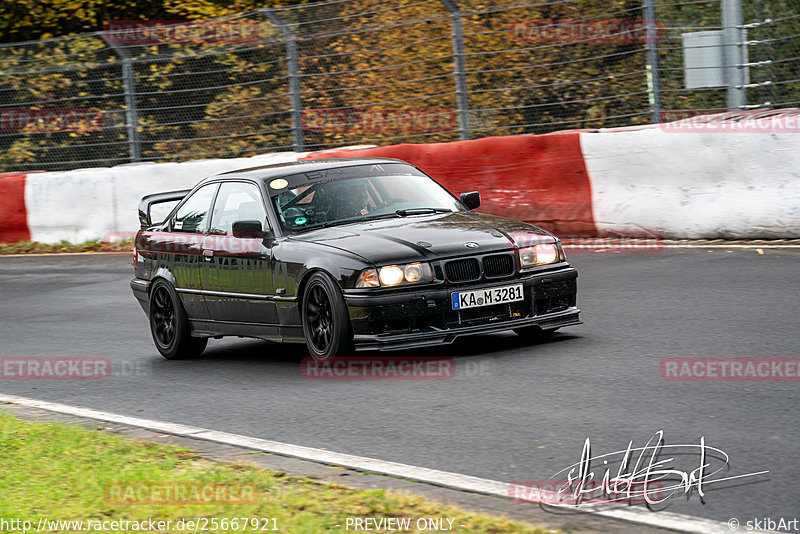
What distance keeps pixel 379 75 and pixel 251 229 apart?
8.88m

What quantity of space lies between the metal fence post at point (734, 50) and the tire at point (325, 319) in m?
7.38

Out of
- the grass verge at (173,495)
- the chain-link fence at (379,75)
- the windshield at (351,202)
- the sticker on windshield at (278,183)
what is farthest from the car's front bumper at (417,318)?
the chain-link fence at (379,75)

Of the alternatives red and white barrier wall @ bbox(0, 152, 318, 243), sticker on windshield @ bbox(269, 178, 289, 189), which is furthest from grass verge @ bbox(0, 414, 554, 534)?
red and white barrier wall @ bbox(0, 152, 318, 243)

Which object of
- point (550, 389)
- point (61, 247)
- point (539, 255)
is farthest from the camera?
point (61, 247)

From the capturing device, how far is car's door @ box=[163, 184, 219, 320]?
9820 mm

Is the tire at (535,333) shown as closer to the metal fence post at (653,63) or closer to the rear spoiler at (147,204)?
the rear spoiler at (147,204)

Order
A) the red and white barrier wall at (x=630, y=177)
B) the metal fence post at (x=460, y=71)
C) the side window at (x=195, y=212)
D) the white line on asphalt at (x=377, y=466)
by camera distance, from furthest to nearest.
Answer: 1. the metal fence post at (x=460, y=71)
2. the red and white barrier wall at (x=630, y=177)
3. the side window at (x=195, y=212)
4. the white line on asphalt at (x=377, y=466)

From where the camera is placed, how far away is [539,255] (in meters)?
8.59

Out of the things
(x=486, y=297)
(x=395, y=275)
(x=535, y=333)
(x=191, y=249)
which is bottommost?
(x=535, y=333)

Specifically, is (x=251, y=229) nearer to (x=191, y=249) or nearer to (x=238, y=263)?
(x=238, y=263)

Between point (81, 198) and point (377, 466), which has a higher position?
point (81, 198)

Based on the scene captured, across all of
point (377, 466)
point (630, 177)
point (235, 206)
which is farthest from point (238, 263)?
point (630, 177)

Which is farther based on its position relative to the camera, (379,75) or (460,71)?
(379,75)

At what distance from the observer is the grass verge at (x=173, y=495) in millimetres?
4742
